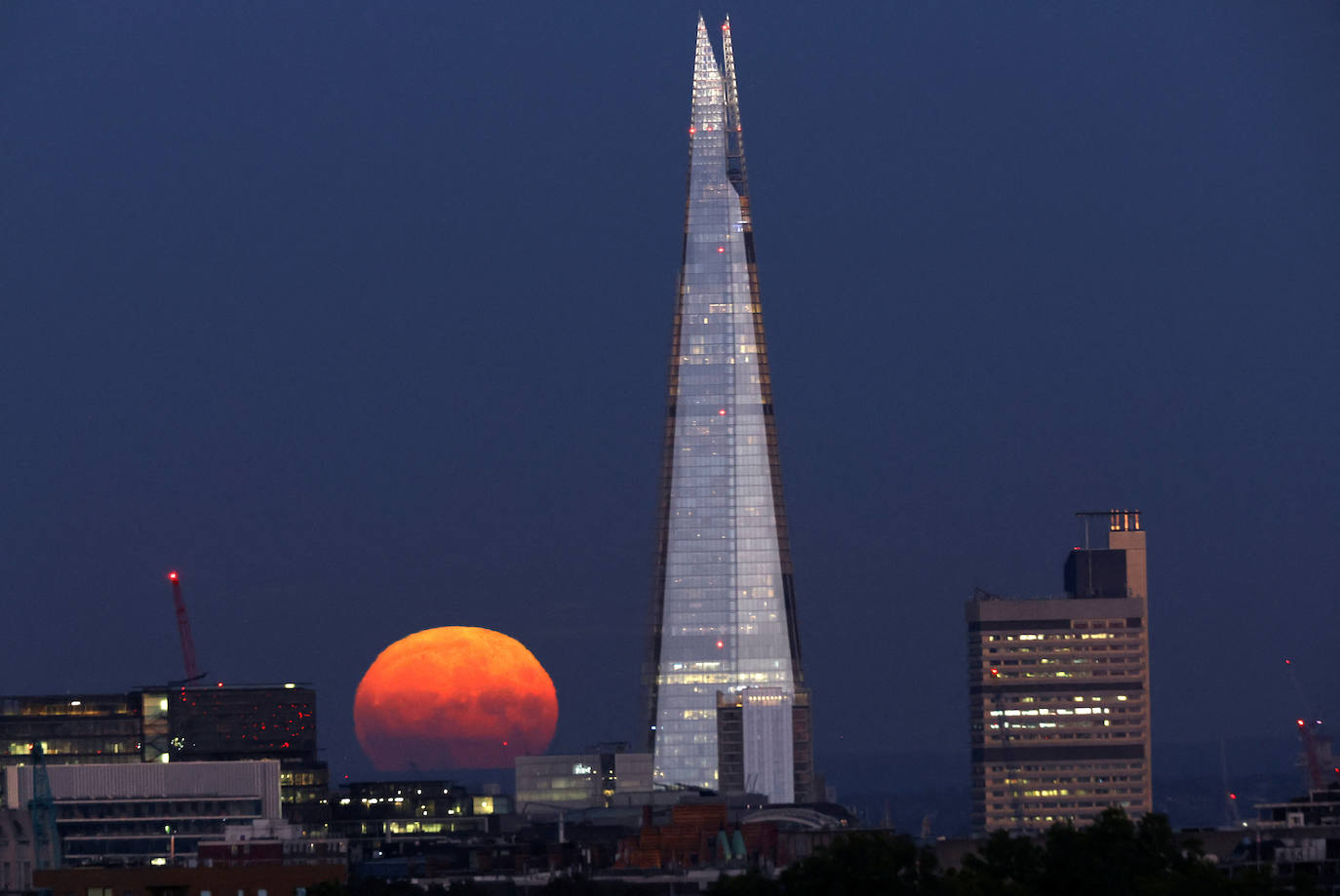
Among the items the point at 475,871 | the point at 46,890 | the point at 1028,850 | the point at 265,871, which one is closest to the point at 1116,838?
the point at 1028,850

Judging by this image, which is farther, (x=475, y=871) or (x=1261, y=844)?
(x=475, y=871)

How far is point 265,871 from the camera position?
5600 inches

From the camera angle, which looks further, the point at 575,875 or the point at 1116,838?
the point at 575,875

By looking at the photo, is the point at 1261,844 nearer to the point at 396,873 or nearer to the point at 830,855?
the point at 396,873

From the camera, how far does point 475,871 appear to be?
628 feet

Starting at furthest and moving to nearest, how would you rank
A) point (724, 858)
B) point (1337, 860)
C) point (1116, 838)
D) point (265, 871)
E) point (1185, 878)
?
point (724, 858)
point (1337, 860)
point (265, 871)
point (1116, 838)
point (1185, 878)

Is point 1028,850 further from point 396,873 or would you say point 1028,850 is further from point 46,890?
point 396,873

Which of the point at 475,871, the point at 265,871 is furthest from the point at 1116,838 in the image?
the point at 475,871

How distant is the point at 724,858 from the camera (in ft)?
Result: 623

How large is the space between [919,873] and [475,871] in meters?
85.5

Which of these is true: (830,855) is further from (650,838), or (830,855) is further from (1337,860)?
(650,838)

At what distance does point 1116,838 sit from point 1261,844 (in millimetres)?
76379

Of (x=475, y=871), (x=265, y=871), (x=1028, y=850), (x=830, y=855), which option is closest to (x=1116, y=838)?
(x=1028, y=850)

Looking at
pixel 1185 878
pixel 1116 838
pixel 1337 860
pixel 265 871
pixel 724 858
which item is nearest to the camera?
pixel 1185 878
